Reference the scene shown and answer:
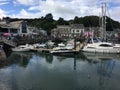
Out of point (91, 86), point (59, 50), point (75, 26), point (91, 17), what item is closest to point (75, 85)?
point (91, 86)

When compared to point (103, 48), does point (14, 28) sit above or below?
above

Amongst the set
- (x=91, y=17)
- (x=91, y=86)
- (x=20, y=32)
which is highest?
(x=91, y=17)

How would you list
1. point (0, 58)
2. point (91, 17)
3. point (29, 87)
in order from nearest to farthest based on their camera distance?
1. point (29, 87)
2. point (0, 58)
3. point (91, 17)

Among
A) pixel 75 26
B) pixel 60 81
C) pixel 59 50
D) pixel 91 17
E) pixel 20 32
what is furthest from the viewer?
pixel 91 17

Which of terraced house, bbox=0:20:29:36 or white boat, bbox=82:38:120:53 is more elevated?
terraced house, bbox=0:20:29:36

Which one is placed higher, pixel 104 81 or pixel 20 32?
pixel 20 32

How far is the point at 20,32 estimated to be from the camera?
9375 centimetres

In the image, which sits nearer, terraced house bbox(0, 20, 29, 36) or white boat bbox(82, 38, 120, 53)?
white boat bbox(82, 38, 120, 53)

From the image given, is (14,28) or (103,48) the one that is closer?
(103,48)

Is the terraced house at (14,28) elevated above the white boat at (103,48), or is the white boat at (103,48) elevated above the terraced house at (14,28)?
the terraced house at (14,28)

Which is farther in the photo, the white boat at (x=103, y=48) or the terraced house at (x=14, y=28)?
the terraced house at (x=14, y=28)

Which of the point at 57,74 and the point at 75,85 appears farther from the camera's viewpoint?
the point at 57,74

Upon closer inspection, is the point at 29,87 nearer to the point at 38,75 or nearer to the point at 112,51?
the point at 38,75

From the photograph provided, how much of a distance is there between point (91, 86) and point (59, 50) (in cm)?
3115
